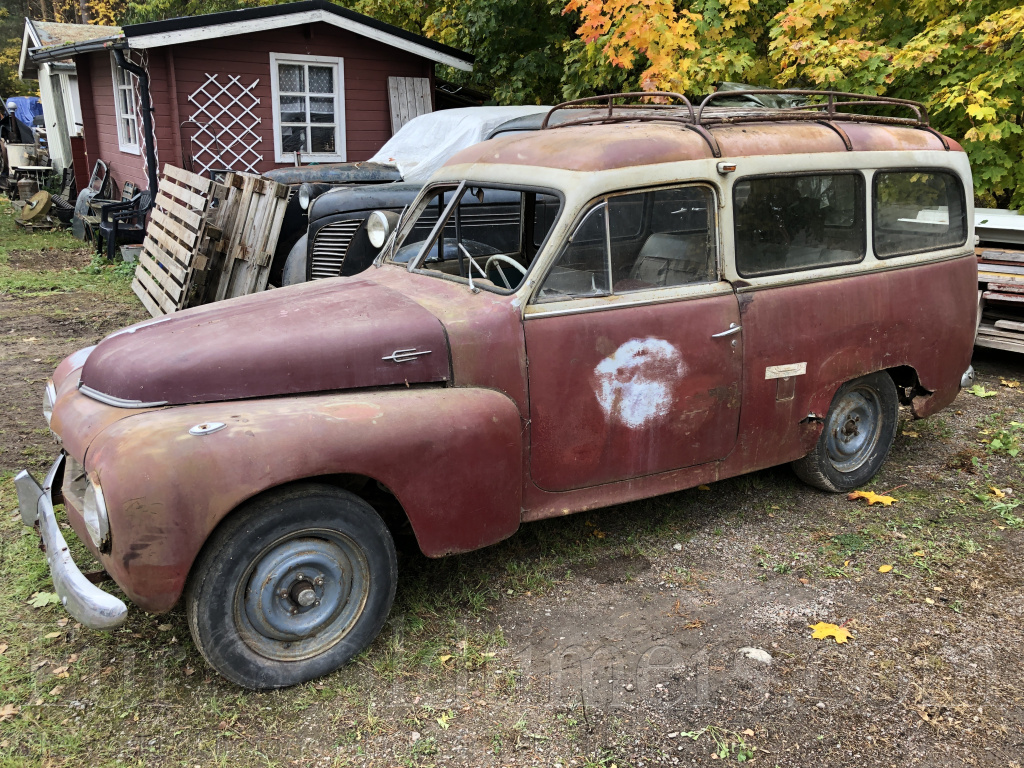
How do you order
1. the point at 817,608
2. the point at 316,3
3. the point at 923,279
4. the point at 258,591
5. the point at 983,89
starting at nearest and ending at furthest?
the point at 258,591
the point at 817,608
the point at 923,279
the point at 983,89
the point at 316,3

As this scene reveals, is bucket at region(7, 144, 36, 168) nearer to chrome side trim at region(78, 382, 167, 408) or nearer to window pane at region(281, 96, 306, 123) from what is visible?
window pane at region(281, 96, 306, 123)

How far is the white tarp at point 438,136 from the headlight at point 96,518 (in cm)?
551

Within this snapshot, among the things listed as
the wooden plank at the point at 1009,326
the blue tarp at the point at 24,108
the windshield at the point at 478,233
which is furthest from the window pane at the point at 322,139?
the blue tarp at the point at 24,108

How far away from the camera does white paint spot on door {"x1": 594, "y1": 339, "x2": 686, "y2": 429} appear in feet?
11.7

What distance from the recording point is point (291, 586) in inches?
118

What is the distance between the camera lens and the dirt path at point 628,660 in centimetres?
277

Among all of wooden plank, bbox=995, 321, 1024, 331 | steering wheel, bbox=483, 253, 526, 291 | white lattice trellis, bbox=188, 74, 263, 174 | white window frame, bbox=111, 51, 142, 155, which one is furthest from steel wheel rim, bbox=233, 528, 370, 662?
white window frame, bbox=111, 51, 142, 155

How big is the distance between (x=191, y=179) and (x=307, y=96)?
15.9 ft

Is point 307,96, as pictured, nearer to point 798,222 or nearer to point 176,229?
point 176,229

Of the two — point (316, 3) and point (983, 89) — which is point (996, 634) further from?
point (316, 3)

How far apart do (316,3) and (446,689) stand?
11807 millimetres

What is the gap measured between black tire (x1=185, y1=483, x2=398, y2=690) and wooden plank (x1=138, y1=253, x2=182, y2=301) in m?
5.71

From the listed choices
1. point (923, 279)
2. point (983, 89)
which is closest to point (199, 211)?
point (923, 279)

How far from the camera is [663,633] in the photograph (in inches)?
133
